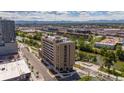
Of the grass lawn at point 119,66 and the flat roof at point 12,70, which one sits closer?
the flat roof at point 12,70

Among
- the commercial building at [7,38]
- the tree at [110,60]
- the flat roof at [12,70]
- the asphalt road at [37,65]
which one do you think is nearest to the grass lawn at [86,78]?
the asphalt road at [37,65]

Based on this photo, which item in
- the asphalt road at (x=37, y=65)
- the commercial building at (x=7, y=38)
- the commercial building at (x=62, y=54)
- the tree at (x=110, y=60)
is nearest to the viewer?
the asphalt road at (x=37, y=65)

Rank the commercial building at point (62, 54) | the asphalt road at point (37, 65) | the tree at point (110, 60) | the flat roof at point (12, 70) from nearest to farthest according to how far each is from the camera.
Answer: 1. the flat roof at point (12, 70)
2. the asphalt road at point (37, 65)
3. the commercial building at point (62, 54)
4. the tree at point (110, 60)

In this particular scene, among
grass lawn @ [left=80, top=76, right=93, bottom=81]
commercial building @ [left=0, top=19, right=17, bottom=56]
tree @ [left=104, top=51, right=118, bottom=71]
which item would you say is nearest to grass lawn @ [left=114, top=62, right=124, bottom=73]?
tree @ [left=104, top=51, right=118, bottom=71]

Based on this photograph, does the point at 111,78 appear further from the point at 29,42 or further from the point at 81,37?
the point at 81,37

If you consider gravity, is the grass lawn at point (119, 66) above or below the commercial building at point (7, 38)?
below

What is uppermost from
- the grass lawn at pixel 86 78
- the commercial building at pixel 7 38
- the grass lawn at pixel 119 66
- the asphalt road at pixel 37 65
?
the commercial building at pixel 7 38

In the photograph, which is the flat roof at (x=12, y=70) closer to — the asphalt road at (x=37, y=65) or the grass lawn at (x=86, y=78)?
the asphalt road at (x=37, y=65)
